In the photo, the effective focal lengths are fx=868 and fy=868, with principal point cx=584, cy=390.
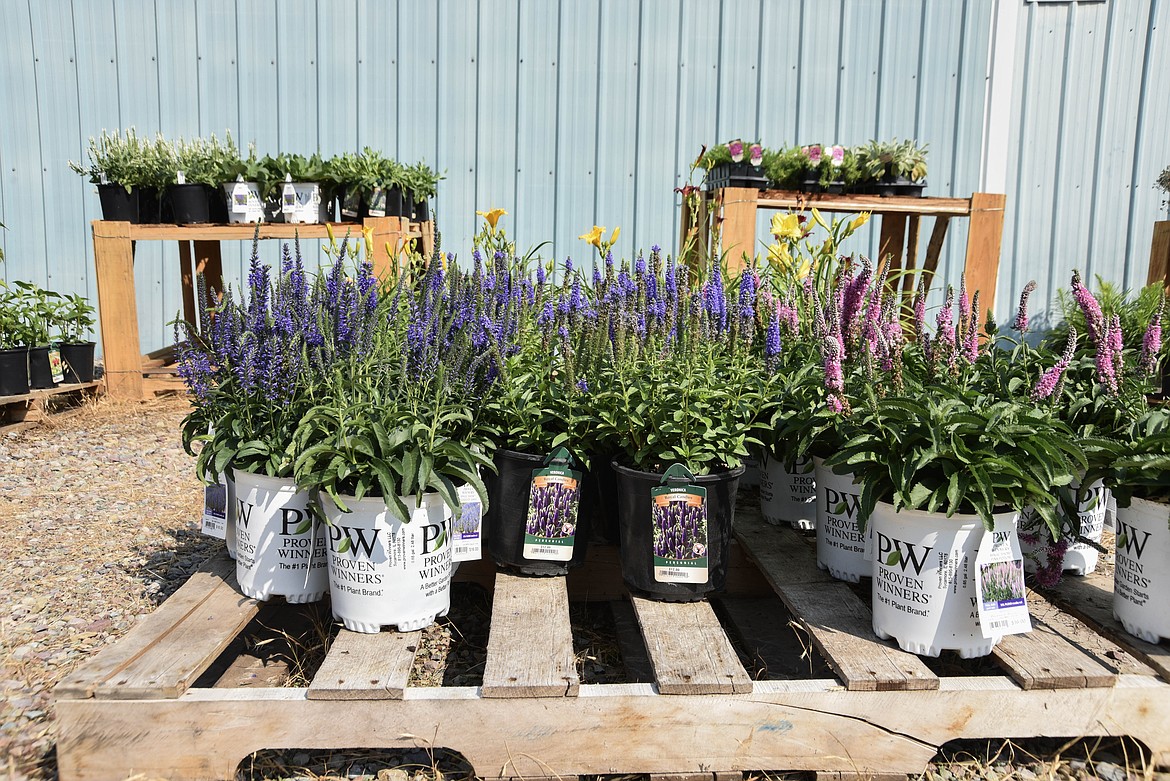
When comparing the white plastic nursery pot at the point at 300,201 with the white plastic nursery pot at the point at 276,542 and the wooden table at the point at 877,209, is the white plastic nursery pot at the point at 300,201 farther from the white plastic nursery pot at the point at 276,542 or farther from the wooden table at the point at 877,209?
the white plastic nursery pot at the point at 276,542

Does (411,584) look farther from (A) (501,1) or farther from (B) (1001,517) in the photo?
(A) (501,1)

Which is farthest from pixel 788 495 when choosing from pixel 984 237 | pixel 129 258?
pixel 129 258

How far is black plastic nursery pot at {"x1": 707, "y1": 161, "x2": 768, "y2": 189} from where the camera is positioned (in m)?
4.48

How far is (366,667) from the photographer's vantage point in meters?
1.78

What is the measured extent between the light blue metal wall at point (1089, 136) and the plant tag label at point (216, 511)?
5625mm

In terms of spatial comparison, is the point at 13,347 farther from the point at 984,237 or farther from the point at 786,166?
the point at 984,237

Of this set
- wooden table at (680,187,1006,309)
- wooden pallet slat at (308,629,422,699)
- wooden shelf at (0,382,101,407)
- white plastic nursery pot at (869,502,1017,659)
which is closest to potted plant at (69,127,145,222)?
wooden shelf at (0,382,101,407)

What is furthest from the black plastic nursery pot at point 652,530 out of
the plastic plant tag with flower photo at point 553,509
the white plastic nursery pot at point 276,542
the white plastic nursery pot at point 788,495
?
the white plastic nursery pot at point 276,542

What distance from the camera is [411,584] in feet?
6.50

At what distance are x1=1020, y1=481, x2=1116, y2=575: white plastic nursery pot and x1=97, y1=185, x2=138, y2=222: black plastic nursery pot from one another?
194 inches

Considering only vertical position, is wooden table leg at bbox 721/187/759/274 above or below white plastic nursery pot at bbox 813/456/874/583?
above

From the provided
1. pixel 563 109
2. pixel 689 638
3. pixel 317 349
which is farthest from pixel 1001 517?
pixel 563 109

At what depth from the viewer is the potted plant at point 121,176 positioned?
4.95 meters

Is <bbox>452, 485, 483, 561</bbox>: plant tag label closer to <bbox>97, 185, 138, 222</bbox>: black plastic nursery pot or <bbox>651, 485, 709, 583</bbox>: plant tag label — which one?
<bbox>651, 485, 709, 583</bbox>: plant tag label
